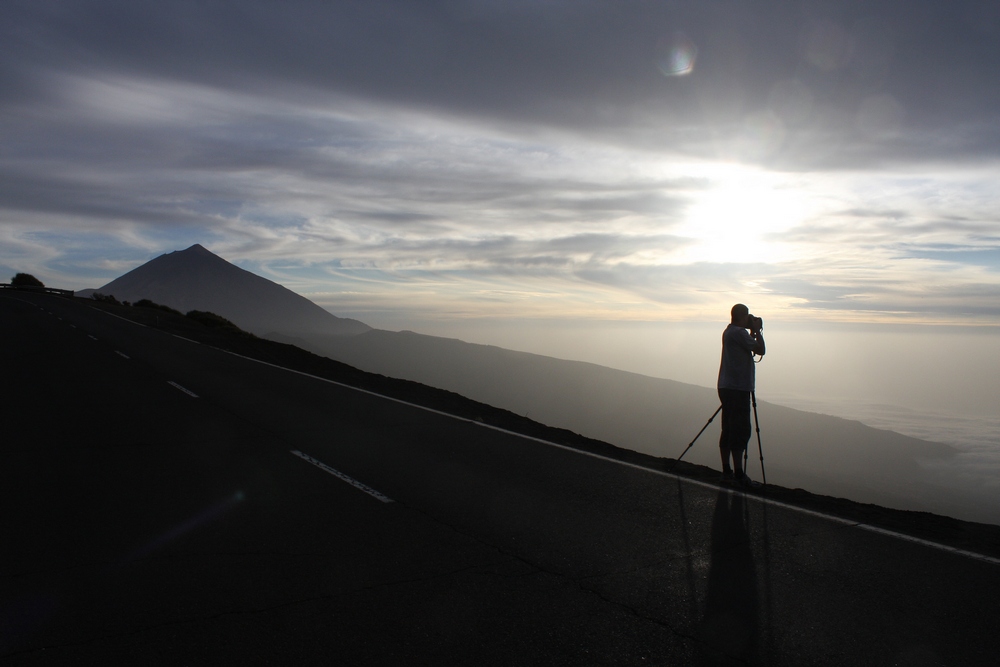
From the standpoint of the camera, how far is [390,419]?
448 inches

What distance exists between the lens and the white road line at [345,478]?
262 inches

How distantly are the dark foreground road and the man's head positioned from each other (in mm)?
2292

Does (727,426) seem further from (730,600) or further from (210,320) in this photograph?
(210,320)

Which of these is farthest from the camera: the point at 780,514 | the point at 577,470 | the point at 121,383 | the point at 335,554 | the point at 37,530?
the point at 121,383

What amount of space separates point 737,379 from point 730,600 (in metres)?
4.67

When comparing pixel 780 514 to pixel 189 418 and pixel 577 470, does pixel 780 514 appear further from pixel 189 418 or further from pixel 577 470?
pixel 189 418

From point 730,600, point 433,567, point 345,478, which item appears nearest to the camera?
point 730,600

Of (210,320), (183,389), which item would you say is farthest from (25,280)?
(183,389)

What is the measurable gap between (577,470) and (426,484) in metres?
1.91

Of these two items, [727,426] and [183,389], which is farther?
[183,389]

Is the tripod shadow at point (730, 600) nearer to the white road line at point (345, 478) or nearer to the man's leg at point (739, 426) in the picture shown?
the man's leg at point (739, 426)

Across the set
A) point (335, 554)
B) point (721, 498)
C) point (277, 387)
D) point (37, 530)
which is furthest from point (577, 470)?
point (277, 387)

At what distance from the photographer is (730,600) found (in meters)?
4.29

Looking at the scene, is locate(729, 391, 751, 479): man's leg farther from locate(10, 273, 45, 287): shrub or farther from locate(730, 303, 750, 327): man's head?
locate(10, 273, 45, 287): shrub
